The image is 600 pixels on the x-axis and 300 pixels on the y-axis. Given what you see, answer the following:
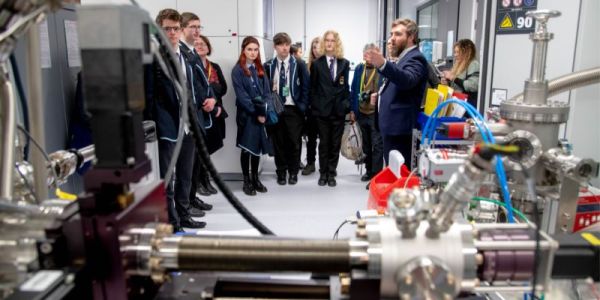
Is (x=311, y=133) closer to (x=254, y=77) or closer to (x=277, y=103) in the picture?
(x=277, y=103)

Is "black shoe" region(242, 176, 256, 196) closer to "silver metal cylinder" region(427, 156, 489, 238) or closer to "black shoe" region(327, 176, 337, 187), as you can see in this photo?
"black shoe" region(327, 176, 337, 187)

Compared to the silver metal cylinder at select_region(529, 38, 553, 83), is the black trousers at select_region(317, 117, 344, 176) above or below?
below

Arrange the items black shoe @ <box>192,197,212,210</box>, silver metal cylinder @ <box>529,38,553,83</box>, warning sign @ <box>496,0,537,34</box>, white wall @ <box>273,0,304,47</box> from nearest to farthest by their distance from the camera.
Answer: silver metal cylinder @ <box>529,38,553,83</box> < warning sign @ <box>496,0,537,34</box> < black shoe @ <box>192,197,212,210</box> < white wall @ <box>273,0,304,47</box>

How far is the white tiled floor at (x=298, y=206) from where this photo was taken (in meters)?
2.90

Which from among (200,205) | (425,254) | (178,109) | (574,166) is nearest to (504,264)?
(425,254)

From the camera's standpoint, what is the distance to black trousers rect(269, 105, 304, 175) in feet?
13.1

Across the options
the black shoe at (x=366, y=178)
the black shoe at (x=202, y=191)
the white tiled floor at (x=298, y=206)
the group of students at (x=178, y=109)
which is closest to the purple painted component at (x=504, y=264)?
the group of students at (x=178, y=109)

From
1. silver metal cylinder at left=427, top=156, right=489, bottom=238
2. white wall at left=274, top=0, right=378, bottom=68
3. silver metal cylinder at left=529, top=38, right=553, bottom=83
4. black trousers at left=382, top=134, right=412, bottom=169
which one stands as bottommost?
black trousers at left=382, top=134, right=412, bottom=169

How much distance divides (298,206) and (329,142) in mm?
920

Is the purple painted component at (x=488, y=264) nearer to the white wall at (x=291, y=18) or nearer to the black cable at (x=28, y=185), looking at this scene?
the black cable at (x=28, y=185)

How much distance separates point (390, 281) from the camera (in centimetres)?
55

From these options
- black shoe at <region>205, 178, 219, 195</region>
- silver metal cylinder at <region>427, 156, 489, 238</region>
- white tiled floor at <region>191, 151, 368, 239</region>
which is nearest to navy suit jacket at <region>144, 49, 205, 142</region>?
white tiled floor at <region>191, 151, 368, 239</region>

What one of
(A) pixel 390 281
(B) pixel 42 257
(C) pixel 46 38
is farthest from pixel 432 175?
(C) pixel 46 38

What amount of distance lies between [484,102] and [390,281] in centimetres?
163
